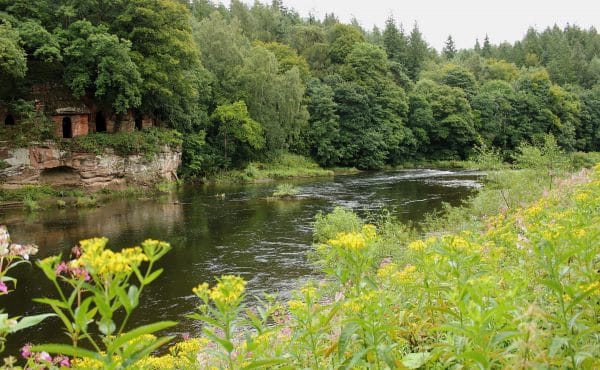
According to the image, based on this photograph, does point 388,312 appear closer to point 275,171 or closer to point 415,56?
point 275,171

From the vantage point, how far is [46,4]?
32.8m

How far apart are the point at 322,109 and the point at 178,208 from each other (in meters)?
31.8

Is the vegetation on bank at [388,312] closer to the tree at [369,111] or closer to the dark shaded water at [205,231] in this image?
the dark shaded water at [205,231]

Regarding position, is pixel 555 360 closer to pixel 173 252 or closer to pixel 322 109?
pixel 173 252

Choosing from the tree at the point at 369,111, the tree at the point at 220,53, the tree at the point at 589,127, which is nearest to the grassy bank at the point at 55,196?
the tree at the point at 220,53

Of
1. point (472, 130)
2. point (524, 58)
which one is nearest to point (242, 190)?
point (472, 130)

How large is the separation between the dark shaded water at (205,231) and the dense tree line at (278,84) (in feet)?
29.0

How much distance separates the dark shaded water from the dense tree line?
8833 millimetres

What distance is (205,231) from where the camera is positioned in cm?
2175

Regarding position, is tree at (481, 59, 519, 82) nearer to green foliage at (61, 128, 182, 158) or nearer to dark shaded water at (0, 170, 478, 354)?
dark shaded water at (0, 170, 478, 354)

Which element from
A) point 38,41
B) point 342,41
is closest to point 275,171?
point 38,41

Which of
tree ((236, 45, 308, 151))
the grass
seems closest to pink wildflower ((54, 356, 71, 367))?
the grass

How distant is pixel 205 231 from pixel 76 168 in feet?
50.7

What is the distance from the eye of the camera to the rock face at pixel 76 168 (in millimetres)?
29469
